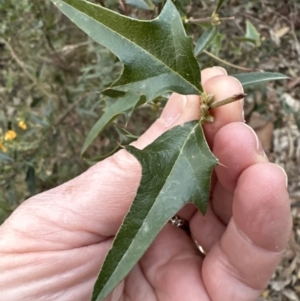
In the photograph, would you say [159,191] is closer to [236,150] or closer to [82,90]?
[236,150]

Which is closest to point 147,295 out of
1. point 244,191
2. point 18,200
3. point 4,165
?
point 244,191

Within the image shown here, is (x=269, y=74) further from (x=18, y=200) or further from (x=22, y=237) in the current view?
(x=18, y=200)

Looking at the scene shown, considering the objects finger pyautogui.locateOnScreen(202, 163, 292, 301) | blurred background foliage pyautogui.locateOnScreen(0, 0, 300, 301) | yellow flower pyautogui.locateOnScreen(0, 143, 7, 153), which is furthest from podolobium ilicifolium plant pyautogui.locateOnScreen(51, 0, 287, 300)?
yellow flower pyautogui.locateOnScreen(0, 143, 7, 153)

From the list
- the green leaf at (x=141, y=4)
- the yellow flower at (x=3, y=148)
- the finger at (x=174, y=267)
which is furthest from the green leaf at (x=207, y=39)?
the yellow flower at (x=3, y=148)

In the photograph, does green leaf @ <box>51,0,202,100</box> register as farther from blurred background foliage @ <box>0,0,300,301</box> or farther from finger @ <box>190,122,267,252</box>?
blurred background foliage @ <box>0,0,300,301</box>

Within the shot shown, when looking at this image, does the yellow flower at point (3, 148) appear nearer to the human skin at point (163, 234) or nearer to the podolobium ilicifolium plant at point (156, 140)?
the human skin at point (163, 234)

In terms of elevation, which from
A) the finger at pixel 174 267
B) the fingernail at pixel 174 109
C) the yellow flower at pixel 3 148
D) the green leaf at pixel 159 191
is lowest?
the finger at pixel 174 267

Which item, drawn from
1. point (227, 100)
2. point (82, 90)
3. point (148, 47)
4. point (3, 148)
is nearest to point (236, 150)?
point (227, 100)
